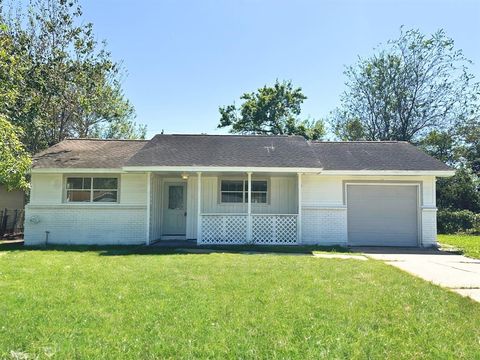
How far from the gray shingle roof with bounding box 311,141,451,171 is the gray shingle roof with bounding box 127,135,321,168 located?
102 centimetres

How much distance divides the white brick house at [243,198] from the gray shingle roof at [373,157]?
0.23 ft

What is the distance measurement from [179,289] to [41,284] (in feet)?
8.26

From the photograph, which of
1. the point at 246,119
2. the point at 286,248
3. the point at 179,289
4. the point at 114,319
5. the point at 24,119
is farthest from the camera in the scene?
the point at 246,119

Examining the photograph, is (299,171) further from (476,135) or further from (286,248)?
(476,135)

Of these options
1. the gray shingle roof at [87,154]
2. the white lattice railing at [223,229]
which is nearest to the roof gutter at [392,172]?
the white lattice railing at [223,229]

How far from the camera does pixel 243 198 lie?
1557cm

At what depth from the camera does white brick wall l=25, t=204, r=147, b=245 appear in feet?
48.0

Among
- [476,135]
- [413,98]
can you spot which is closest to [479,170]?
[476,135]

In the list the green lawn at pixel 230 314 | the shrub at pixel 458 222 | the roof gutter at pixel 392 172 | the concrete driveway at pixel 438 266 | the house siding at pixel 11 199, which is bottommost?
the concrete driveway at pixel 438 266

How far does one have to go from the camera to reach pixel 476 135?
98.7 ft

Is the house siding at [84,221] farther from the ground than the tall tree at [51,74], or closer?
closer

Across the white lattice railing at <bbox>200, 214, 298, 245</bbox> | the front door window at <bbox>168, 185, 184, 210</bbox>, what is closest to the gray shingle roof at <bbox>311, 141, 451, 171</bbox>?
the white lattice railing at <bbox>200, 214, 298, 245</bbox>

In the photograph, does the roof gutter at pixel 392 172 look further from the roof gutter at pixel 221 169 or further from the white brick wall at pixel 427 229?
the white brick wall at pixel 427 229

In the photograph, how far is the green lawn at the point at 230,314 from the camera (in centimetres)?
423
